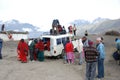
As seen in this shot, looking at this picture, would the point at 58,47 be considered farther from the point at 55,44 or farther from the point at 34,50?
the point at 34,50

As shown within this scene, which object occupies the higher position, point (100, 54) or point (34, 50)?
point (100, 54)

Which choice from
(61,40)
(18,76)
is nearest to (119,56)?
(61,40)

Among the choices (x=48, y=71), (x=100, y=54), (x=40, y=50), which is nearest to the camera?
(x=100, y=54)

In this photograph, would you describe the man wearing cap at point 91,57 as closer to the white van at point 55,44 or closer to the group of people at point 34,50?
the group of people at point 34,50

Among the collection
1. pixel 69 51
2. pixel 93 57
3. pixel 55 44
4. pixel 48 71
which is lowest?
pixel 48 71

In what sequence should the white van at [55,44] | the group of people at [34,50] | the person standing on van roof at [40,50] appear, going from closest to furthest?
1. the group of people at [34,50]
2. the person standing on van roof at [40,50]
3. the white van at [55,44]

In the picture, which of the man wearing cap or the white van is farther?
the white van

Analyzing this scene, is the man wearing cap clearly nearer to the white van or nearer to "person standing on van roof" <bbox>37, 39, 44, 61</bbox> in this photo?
"person standing on van roof" <bbox>37, 39, 44, 61</bbox>

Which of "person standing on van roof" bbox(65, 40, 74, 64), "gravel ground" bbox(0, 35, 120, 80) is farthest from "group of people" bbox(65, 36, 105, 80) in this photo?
"person standing on van roof" bbox(65, 40, 74, 64)

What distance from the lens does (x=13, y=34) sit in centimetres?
4678

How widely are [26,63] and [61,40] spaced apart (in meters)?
3.99

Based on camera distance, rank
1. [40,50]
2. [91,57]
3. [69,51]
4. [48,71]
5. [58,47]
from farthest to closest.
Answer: [58,47]
[40,50]
[69,51]
[48,71]
[91,57]

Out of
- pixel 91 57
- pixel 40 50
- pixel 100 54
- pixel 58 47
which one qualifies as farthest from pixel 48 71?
pixel 58 47

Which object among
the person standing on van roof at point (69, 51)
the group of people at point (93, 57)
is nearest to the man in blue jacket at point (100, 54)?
the group of people at point (93, 57)
